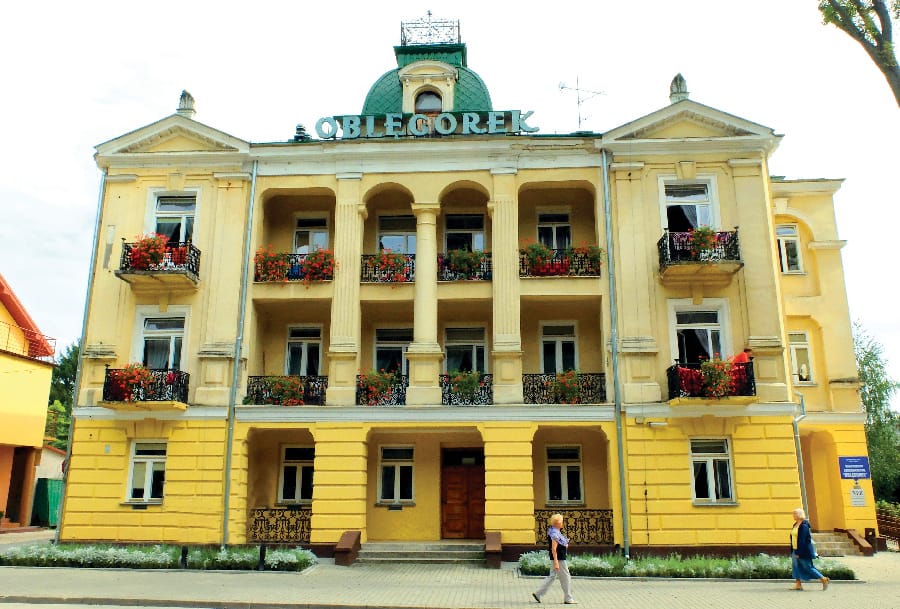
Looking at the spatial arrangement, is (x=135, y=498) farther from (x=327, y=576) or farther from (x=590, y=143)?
(x=590, y=143)

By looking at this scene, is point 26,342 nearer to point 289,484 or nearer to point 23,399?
point 23,399

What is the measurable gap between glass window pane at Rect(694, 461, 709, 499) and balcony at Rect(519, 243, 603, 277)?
6029mm

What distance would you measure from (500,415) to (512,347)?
6.32 ft

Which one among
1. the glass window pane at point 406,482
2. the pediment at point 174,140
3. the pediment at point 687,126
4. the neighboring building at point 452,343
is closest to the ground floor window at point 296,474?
the neighboring building at point 452,343

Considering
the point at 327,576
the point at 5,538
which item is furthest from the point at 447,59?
the point at 5,538

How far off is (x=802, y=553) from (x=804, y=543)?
8.1 inches

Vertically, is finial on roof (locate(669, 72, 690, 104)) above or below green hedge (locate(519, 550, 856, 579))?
above

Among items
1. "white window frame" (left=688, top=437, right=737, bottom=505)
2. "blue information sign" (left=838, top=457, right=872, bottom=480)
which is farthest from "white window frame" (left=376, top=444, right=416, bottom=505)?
"blue information sign" (left=838, top=457, right=872, bottom=480)

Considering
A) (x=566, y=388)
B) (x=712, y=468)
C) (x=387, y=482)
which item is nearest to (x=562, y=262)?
(x=566, y=388)

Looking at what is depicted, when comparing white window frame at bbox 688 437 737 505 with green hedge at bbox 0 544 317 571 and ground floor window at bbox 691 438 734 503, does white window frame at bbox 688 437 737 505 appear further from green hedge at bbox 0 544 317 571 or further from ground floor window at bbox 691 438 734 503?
green hedge at bbox 0 544 317 571

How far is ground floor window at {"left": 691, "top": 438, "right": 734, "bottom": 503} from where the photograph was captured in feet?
64.3

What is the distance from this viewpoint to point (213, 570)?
57.2ft

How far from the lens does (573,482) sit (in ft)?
71.9

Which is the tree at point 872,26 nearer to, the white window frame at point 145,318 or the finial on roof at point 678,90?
the finial on roof at point 678,90
